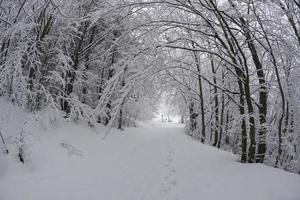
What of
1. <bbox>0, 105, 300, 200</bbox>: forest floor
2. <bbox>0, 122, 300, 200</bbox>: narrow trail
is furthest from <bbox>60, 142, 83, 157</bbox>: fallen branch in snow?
<bbox>0, 122, 300, 200</bbox>: narrow trail

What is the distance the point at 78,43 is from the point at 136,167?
6957 millimetres

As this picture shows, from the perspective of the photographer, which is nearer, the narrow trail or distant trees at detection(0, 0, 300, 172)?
the narrow trail

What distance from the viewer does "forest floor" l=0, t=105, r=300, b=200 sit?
466 cm

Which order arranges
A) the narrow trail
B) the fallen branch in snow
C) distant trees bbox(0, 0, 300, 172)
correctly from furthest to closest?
1. the fallen branch in snow
2. distant trees bbox(0, 0, 300, 172)
3. the narrow trail

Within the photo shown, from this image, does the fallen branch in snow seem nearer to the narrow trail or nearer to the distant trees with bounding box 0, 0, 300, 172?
the narrow trail

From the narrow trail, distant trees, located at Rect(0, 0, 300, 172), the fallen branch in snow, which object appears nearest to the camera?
the narrow trail

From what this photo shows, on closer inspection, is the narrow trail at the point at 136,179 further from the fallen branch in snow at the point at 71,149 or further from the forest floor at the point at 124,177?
the fallen branch in snow at the point at 71,149

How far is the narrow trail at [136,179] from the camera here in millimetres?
4641

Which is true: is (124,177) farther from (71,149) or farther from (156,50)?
(156,50)

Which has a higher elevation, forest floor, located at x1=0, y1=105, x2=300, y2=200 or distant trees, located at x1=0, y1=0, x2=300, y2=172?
distant trees, located at x1=0, y1=0, x2=300, y2=172

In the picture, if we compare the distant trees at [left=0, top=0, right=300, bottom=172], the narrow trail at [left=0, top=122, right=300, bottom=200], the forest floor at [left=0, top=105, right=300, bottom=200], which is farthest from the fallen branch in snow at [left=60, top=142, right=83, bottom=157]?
the distant trees at [left=0, top=0, right=300, bottom=172]

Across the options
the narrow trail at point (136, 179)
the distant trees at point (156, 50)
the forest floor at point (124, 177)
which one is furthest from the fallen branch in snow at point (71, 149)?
the distant trees at point (156, 50)

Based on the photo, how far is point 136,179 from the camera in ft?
21.1

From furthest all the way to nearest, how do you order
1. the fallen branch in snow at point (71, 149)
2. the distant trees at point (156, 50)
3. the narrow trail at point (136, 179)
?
the fallen branch in snow at point (71, 149) → the distant trees at point (156, 50) → the narrow trail at point (136, 179)
